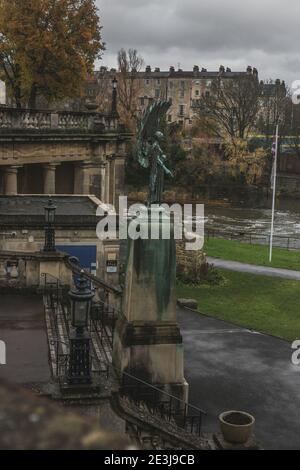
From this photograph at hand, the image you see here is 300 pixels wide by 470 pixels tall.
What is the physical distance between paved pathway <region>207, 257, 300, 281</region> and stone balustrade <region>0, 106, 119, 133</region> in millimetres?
9024

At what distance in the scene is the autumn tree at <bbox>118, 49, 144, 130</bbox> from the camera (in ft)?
267

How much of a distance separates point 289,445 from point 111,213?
11689mm

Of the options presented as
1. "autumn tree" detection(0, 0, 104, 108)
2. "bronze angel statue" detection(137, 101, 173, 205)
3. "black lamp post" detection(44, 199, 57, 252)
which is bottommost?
"black lamp post" detection(44, 199, 57, 252)

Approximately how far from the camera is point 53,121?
2973cm

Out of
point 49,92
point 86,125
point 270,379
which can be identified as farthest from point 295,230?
point 270,379

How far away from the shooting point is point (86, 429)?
184cm

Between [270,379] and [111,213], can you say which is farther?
[111,213]

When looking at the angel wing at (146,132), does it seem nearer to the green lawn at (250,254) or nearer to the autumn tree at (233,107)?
the green lawn at (250,254)

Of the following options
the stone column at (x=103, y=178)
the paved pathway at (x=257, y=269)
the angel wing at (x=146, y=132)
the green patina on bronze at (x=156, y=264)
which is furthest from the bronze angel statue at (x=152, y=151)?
the stone column at (x=103, y=178)

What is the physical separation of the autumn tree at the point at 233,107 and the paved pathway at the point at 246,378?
70.5m

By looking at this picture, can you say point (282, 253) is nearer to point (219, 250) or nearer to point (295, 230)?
point (219, 250)

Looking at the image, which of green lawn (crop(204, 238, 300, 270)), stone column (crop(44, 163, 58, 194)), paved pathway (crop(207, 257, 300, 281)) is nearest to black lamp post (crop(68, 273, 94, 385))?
paved pathway (crop(207, 257, 300, 281))

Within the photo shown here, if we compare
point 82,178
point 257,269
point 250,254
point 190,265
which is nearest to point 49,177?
point 82,178

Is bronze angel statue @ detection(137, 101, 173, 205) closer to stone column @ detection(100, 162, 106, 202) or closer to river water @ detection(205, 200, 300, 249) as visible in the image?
stone column @ detection(100, 162, 106, 202)
